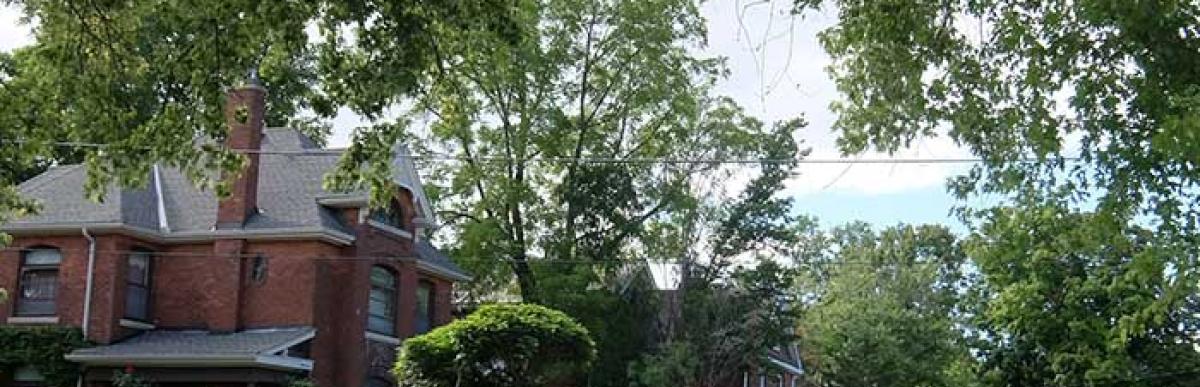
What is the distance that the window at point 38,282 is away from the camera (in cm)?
2819

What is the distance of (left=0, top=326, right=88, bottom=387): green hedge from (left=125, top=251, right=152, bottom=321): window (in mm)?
1201

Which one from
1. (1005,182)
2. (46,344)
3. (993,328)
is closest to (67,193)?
(46,344)

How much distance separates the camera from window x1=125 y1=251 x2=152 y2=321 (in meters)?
28.2

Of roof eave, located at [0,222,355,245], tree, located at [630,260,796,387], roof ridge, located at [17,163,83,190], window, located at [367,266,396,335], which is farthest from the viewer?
tree, located at [630,260,796,387]

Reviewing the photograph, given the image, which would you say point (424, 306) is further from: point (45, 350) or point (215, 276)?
point (45, 350)

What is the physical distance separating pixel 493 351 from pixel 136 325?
356 inches

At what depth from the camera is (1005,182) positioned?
1009 centimetres

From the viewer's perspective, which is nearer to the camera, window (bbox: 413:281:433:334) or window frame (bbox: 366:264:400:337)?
window frame (bbox: 366:264:400:337)

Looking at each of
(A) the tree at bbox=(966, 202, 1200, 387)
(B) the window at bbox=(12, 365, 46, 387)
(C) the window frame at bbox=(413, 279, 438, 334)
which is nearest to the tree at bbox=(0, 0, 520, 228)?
(A) the tree at bbox=(966, 202, 1200, 387)

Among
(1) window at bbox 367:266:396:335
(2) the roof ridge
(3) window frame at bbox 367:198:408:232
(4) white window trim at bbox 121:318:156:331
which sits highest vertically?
(2) the roof ridge

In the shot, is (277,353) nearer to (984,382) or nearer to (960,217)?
(984,382)

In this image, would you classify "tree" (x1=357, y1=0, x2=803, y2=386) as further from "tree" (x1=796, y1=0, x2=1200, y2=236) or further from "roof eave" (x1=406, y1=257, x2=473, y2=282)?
"tree" (x1=796, y1=0, x2=1200, y2=236)

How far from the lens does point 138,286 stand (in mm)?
28469

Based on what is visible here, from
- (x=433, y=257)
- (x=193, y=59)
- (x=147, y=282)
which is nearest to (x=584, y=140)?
(x=433, y=257)
